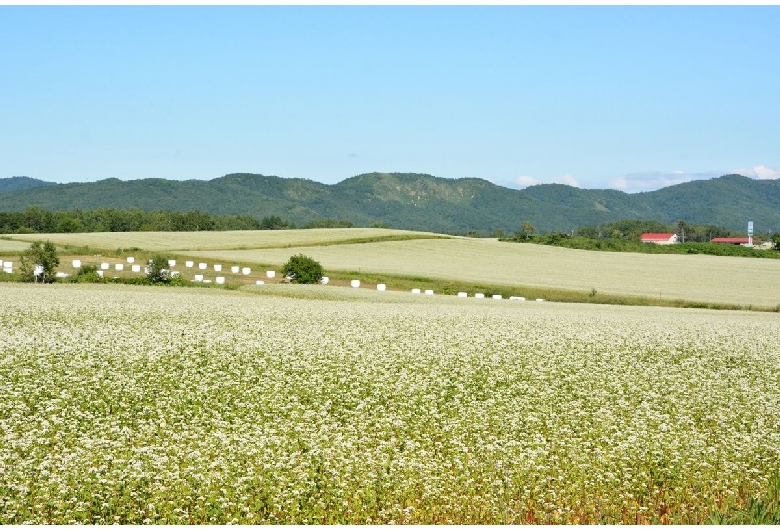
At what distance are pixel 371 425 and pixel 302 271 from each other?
4064cm

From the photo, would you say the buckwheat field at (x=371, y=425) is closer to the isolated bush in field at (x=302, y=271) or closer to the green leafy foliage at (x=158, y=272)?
the green leafy foliage at (x=158, y=272)

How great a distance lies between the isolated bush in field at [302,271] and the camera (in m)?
54.2

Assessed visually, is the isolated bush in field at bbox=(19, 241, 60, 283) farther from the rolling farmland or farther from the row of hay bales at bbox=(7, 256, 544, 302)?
the rolling farmland

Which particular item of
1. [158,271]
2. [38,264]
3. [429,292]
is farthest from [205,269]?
[429,292]

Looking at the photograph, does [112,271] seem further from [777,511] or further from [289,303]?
[777,511]

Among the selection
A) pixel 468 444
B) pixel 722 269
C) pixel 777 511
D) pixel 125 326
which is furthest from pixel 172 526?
pixel 722 269

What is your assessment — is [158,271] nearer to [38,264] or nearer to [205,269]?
[38,264]

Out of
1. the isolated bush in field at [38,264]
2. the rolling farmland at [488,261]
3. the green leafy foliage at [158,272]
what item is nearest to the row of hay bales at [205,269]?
the green leafy foliage at [158,272]

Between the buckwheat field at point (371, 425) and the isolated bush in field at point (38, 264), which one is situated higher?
the isolated bush in field at point (38, 264)

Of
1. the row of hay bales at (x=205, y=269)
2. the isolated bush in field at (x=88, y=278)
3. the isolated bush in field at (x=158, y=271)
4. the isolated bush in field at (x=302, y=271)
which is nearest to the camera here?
the isolated bush in field at (x=88, y=278)

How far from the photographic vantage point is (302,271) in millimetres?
54406

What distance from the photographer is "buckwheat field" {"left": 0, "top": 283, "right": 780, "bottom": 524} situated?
1069 centimetres

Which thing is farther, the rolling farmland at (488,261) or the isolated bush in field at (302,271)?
the rolling farmland at (488,261)

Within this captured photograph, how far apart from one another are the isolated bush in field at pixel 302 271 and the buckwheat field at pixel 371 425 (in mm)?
29263
